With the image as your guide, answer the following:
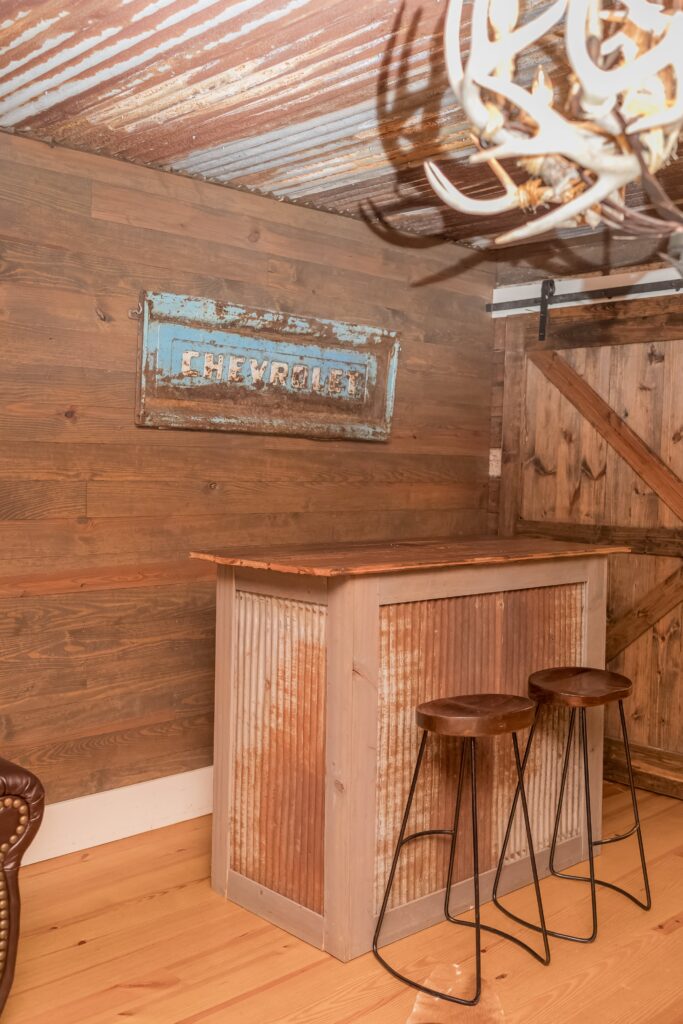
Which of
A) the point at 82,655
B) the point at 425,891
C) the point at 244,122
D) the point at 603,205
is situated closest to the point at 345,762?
the point at 425,891

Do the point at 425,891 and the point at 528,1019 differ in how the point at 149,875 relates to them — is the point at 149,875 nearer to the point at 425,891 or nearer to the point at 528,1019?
the point at 425,891

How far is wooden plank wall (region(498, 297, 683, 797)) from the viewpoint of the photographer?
4.46 meters

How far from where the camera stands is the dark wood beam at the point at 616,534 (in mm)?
4477

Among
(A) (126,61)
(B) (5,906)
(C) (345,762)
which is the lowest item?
(B) (5,906)

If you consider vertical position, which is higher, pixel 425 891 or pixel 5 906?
pixel 5 906

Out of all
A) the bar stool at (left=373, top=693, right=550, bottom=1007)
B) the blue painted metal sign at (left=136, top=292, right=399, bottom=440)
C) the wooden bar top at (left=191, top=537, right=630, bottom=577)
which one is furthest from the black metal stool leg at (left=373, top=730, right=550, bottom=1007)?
the blue painted metal sign at (left=136, top=292, right=399, bottom=440)

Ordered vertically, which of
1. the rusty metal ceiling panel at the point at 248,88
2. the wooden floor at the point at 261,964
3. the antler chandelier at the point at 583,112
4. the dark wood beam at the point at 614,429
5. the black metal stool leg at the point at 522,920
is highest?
the rusty metal ceiling panel at the point at 248,88

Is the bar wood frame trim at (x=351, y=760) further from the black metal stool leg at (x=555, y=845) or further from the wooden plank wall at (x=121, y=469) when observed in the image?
→ the wooden plank wall at (x=121, y=469)

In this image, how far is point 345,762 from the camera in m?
2.83

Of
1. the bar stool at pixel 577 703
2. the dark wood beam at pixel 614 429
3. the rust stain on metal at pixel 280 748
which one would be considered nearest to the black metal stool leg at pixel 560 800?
the bar stool at pixel 577 703

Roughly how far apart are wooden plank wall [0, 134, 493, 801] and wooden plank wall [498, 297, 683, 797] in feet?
3.27

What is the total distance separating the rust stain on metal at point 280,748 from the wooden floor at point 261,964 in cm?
19

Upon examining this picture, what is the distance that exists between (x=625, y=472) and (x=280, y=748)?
94.3 inches

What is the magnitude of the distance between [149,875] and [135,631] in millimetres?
891
